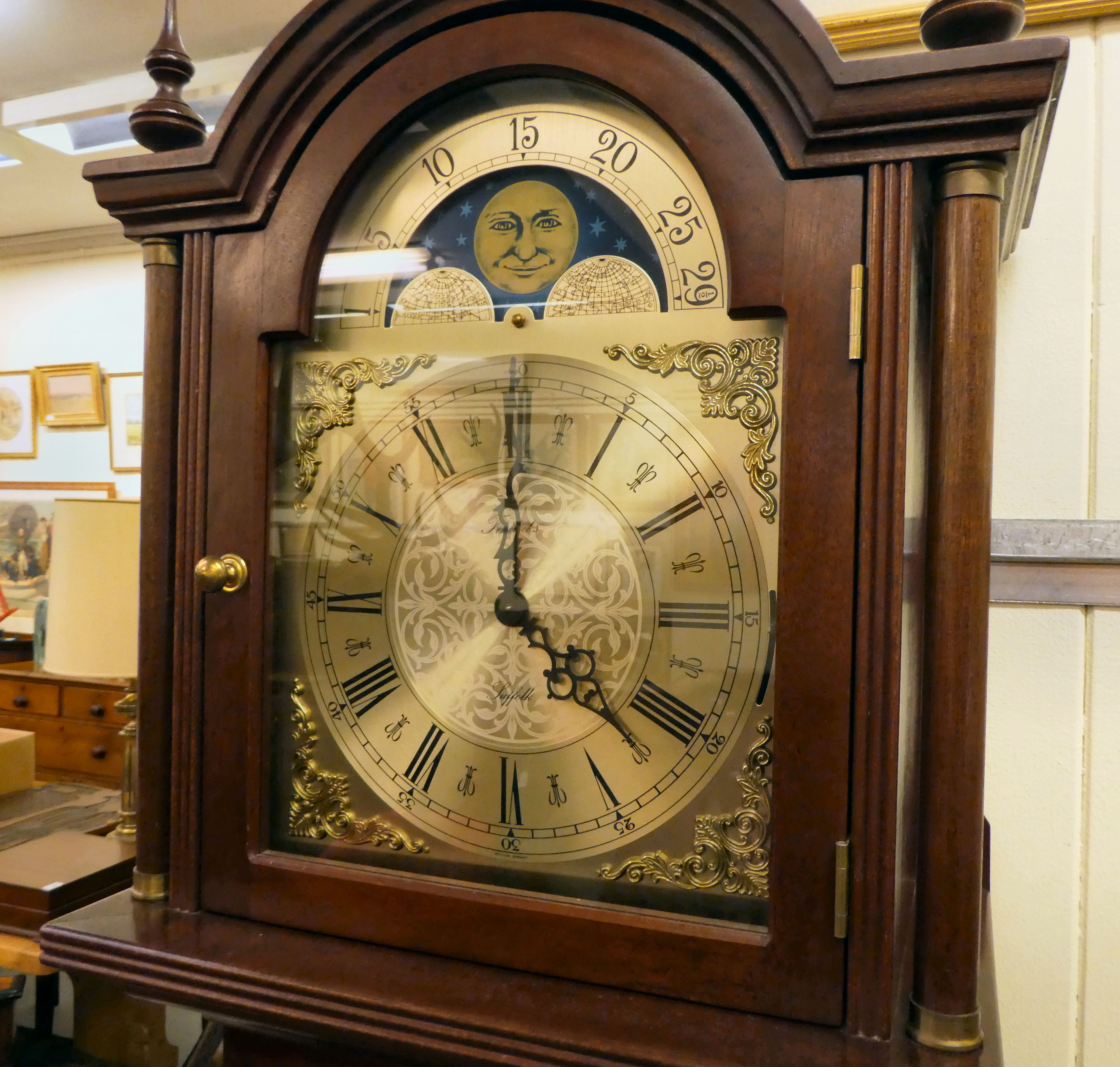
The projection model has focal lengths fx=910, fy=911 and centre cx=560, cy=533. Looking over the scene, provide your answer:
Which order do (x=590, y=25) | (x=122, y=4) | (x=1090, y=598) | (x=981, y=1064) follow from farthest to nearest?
(x=122, y=4) < (x=1090, y=598) < (x=590, y=25) < (x=981, y=1064)

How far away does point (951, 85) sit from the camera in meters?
0.60

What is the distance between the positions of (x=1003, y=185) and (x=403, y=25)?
1.59 feet

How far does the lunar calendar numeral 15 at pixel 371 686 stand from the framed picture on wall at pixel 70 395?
2.77 m

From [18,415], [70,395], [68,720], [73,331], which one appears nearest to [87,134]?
[73,331]

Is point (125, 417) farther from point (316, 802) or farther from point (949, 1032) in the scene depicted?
point (949, 1032)

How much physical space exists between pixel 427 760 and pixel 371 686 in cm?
8

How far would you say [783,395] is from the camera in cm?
65

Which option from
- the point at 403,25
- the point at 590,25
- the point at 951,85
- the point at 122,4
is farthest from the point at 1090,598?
the point at 122,4

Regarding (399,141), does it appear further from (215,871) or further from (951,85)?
(215,871)

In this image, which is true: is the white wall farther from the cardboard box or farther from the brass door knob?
the brass door knob

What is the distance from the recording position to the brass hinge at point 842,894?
0.62 meters

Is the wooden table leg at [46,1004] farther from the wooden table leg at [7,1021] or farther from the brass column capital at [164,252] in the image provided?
the brass column capital at [164,252]

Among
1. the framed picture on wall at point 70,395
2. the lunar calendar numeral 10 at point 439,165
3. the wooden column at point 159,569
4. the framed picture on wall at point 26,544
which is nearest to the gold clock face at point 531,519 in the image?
the lunar calendar numeral 10 at point 439,165

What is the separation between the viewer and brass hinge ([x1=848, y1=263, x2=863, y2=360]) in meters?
0.62
